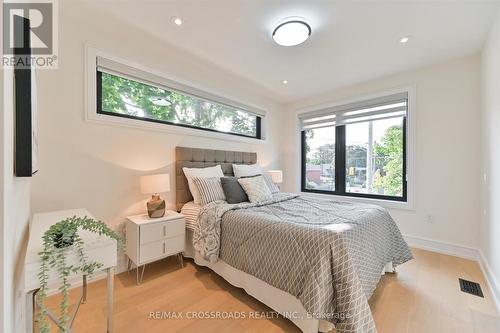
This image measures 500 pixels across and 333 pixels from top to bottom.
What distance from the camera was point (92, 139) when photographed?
209 cm

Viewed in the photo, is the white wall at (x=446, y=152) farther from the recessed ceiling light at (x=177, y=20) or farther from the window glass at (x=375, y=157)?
the recessed ceiling light at (x=177, y=20)

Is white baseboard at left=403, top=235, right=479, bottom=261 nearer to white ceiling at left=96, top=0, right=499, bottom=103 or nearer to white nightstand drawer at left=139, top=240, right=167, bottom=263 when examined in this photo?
white ceiling at left=96, top=0, right=499, bottom=103

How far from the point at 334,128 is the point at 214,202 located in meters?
2.78

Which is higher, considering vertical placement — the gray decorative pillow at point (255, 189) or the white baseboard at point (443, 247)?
the gray decorative pillow at point (255, 189)

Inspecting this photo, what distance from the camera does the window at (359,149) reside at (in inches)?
129

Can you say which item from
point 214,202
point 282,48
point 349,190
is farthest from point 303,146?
point 214,202

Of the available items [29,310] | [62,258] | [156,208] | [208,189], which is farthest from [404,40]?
[29,310]

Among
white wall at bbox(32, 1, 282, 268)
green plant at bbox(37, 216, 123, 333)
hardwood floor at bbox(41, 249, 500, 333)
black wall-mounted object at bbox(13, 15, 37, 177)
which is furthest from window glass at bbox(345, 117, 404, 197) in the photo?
black wall-mounted object at bbox(13, 15, 37, 177)

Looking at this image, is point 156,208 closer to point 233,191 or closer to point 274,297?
point 233,191

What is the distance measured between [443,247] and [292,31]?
3324mm

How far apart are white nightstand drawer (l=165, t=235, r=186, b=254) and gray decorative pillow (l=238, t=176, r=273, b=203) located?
905 millimetres

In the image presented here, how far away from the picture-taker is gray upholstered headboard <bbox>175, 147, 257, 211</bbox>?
270 cm

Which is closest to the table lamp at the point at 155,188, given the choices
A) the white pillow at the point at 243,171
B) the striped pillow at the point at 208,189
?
the striped pillow at the point at 208,189

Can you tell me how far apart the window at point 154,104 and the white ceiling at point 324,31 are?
0.55 metres
